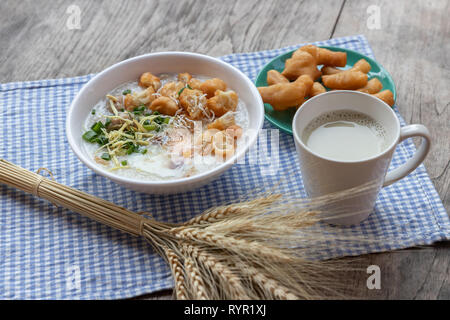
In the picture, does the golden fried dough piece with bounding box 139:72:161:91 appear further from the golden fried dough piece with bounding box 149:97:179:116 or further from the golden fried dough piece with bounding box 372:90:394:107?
the golden fried dough piece with bounding box 372:90:394:107

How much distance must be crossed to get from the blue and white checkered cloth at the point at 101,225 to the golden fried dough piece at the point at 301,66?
20cm

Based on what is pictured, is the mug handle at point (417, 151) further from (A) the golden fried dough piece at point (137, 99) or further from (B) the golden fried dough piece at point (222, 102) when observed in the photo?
(A) the golden fried dough piece at point (137, 99)

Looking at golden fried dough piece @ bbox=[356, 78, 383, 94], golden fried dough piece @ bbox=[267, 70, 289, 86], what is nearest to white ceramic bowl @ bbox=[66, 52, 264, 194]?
golden fried dough piece @ bbox=[267, 70, 289, 86]

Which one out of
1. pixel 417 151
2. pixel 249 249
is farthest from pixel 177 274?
pixel 417 151

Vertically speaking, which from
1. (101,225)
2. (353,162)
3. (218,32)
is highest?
(353,162)

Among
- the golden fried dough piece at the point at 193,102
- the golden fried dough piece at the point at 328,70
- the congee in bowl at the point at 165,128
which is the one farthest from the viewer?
the golden fried dough piece at the point at 328,70

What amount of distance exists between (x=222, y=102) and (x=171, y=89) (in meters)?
0.18

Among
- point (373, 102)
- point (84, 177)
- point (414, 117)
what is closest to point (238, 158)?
point (373, 102)

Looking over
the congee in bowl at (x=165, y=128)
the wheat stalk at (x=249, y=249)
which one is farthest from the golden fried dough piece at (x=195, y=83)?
the wheat stalk at (x=249, y=249)

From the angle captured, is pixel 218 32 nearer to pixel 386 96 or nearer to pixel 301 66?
pixel 301 66

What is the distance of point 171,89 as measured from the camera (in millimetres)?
1644

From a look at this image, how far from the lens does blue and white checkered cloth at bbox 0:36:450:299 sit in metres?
1.34

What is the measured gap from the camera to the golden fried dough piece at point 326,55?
176 cm
